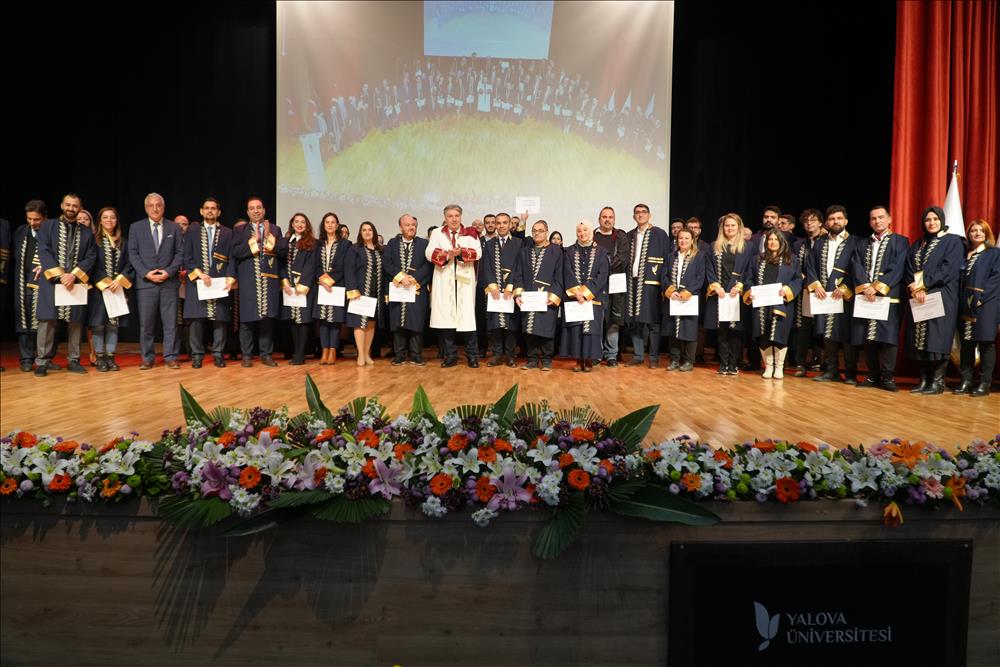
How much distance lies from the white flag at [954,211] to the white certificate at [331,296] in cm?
490

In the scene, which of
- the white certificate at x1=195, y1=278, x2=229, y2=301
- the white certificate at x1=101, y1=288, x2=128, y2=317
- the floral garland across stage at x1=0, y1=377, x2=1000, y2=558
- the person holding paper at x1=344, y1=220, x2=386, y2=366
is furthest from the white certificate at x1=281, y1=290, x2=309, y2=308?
the floral garland across stage at x1=0, y1=377, x2=1000, y2=558

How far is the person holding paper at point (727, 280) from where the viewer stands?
20.4 feet

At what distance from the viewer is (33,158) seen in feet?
26.9

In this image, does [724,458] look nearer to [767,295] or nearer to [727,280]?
[767,295]

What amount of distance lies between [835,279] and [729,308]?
896 mm

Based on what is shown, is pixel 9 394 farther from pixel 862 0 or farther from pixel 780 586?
pixel 862 0

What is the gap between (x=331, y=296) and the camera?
6434mm

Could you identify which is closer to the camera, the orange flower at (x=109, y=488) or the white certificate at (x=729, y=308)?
the orange flower at (x=109, y=488)

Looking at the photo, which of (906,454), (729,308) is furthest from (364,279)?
(906,454)

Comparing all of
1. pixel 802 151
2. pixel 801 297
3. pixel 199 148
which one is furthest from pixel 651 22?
pixel 199 148

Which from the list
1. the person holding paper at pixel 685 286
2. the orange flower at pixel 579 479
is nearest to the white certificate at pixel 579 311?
the person holding paper at pixel 685 286

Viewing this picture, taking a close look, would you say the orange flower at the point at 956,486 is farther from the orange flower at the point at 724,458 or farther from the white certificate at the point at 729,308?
the white certificate at the point at 729,308

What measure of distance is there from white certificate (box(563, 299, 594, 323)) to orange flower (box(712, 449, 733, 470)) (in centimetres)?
430

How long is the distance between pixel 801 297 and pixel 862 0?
3891 millimetres
